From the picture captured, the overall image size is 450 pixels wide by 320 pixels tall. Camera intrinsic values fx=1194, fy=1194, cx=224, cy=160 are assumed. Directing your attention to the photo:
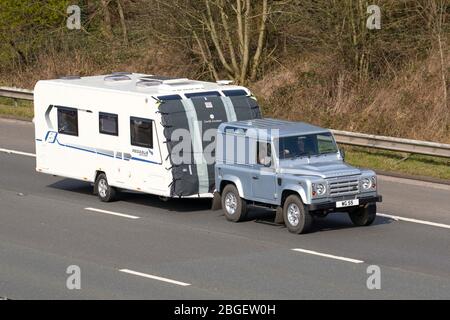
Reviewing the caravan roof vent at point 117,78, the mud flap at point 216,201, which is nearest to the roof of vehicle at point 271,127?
the mud flap at point 216,201

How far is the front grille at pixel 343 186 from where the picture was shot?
66.6 ft

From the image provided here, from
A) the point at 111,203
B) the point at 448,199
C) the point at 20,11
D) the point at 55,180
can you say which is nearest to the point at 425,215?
the point at 448,199

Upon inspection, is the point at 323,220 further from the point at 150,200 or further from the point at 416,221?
the point at 150,200

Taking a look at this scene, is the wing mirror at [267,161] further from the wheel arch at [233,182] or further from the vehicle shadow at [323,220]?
the vehicle shadow at [323,220]

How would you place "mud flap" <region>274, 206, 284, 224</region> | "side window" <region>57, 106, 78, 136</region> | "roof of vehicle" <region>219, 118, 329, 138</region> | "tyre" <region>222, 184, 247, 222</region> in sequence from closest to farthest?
"mud flap" <region>274, 206, 284, 224</region> → "roof of vehicle" <region>219, 118, 329, 138</region> → "tyre" <region>222, 184, 247, 222</region> → "side window" <region>57, 106, 78, 136</region>

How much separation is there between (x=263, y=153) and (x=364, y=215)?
2108 millimetres

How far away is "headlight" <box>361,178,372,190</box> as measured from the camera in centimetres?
2061

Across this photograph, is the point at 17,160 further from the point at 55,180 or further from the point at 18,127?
the point at 18,127

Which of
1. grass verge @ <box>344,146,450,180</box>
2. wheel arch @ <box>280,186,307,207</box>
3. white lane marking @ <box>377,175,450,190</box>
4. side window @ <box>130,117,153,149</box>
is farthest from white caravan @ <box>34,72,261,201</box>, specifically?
grass verge @ <box>344,146,450,180</box>

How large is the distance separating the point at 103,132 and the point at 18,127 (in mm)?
9798

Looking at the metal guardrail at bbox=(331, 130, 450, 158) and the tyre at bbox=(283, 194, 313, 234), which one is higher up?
the metal guardrail at bbox=(331, 130, 450, 158)

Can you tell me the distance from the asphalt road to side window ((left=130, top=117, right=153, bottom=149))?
1321 mm

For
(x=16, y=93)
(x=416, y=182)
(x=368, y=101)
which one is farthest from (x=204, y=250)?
(x=16, y=93)

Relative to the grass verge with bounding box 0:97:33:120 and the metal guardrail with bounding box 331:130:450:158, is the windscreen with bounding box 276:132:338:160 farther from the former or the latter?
the grass verge with bounding box 0:97:33:120
